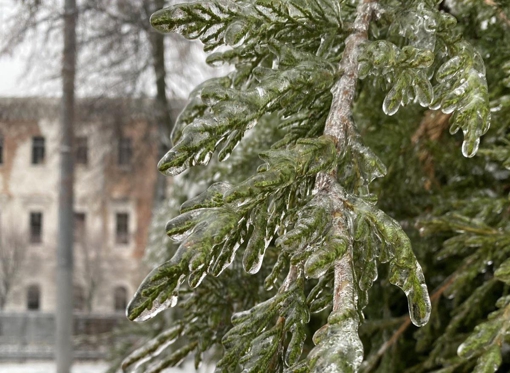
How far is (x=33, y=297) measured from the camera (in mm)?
27594

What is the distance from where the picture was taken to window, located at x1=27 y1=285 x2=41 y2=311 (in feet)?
89.8

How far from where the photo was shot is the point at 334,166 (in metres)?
0.92

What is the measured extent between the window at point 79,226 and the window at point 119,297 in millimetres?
2828

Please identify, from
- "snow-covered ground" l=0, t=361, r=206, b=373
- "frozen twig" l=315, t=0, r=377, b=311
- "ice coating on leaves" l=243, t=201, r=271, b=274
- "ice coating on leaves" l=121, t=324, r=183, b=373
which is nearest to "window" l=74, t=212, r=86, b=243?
"snow-covered ground" l=0, t=361, r=206, b=373

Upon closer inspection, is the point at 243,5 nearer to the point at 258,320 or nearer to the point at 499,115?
the point at 258,320

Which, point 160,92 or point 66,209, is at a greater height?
point 160,92

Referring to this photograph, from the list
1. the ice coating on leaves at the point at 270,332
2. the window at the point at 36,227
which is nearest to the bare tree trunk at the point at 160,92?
the ice coating on leaves at the point at 270,332

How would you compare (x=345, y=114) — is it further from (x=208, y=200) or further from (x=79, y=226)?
(x=79, y=226)

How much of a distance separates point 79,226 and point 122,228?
180 cm

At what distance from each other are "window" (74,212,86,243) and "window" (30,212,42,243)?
161 cm

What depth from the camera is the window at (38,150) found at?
26.6 metres

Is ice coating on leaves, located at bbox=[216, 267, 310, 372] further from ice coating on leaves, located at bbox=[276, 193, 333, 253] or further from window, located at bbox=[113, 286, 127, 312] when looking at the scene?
window, located at bbox=[113, 286, 127, 312]

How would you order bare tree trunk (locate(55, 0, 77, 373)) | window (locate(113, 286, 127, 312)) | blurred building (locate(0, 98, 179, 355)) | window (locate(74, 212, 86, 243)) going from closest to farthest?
bare tree trunk (locate(55, 0, 77, 373))
blurred building (locate(0, 98, 179, 355))
window (locate(74, 212, 86, 243))
window (locate(113, 286, 127, 312))

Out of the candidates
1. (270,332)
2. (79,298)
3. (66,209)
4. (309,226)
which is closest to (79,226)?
(79,298)
